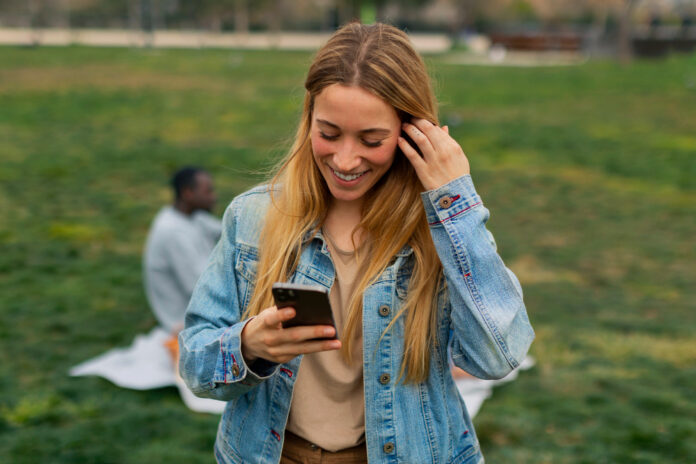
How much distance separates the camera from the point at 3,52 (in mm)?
31031

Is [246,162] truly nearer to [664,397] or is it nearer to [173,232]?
[173,232]

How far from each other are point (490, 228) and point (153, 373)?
14.6 feet

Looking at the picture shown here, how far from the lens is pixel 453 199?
1.66m

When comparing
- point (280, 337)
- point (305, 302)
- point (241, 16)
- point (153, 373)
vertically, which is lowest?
point (241, 16)

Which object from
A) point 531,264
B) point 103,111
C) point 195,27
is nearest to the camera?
point 531,264

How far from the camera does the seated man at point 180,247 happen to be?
4.91 m

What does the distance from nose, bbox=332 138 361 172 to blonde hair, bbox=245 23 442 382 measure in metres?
0.13

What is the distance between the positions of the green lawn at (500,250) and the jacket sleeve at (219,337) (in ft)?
1.28

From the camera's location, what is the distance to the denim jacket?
5.41 ft

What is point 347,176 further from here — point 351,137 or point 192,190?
point 192,190

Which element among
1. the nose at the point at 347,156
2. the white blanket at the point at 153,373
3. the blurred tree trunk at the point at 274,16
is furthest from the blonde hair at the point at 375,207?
the blurred tree trunk at the point at 274,16

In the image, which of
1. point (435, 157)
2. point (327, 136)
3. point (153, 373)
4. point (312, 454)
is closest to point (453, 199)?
point (435, 157)

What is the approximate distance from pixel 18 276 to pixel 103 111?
1017 cm

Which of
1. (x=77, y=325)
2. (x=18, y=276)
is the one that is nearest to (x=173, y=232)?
(x=77, y=325)
